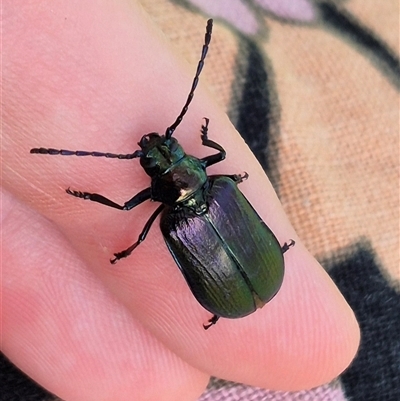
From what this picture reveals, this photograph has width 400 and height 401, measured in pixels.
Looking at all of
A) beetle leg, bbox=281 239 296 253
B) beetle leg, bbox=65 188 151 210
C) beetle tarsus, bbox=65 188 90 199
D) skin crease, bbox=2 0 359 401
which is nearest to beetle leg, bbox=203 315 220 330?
skin crease, bbox=2 0 359 401

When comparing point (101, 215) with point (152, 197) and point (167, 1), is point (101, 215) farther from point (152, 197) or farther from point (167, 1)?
point (167, 1)

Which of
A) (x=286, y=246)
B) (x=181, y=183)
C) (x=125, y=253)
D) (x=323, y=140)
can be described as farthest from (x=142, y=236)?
(x=323, y=140)

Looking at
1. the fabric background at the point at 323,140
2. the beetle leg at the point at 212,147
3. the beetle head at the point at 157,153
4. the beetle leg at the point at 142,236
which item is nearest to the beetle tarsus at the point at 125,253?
the beetle leg at the point at 142,236

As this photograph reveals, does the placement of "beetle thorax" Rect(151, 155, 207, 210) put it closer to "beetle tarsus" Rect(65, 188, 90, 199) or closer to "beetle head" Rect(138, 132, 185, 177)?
"beetle head" Rect(138, 132, 185, 177)

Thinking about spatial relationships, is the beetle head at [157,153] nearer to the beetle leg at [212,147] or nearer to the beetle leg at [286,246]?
the beetle leg at [212,147]

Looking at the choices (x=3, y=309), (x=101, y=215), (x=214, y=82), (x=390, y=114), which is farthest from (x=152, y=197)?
(x=390, y=114)
